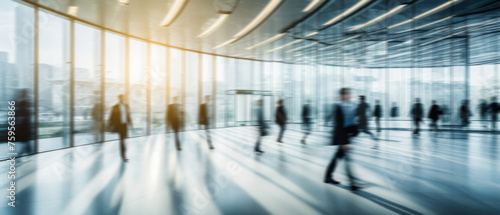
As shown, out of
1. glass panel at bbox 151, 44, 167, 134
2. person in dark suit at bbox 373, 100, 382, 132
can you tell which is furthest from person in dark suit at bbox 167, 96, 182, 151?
person in dark suit at bbox 373, 100, 382, 132

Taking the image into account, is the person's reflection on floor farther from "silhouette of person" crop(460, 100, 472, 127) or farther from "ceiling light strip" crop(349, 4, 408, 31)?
"silhouette of person" crop(460, 100, 472, 127)

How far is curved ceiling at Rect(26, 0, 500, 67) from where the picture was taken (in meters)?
Result: 7.78

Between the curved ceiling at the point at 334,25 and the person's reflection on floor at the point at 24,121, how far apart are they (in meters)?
2.84

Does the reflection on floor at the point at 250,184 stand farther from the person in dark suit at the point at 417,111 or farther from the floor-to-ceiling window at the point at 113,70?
the person in dark suit at the point at 417,111

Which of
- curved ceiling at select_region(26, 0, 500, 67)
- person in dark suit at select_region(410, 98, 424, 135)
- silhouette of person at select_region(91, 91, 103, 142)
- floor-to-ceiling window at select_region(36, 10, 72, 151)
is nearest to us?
floor-to-ceiling window at select_region(36, 10, 72, 151)

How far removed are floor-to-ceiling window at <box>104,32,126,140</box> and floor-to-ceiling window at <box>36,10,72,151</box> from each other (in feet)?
5.10

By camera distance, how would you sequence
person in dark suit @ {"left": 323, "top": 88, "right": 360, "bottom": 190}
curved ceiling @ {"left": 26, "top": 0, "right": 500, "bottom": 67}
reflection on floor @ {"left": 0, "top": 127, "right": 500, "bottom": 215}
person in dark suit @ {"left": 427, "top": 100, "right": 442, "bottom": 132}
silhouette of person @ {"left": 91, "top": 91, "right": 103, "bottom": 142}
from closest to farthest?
reflection on floor @ {"left": 0, "top": 127, "right": 500, "bottom": 215} → person in dark suit @ {"left": 323, "top": 88, "right": 360, "bottom": 190} → curved ceiling @ {"left": 26, "top": 0, "right": 500, "bottom": 67} → silhouette of person @ {"left": 91, "top": 91, "right": 103, "bottom": 142} → person in dark suit @ {"left": 427, "top": 100, "right": 442, "bottom": 132}

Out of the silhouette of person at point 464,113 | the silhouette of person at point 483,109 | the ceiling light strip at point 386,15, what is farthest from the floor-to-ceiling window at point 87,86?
the silhouette of person at point 483,109

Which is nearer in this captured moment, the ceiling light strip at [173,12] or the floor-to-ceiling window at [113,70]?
the ceiling light strip at [173,12]

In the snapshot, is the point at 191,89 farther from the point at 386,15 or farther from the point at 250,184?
the point at 250,184

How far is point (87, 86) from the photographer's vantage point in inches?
348

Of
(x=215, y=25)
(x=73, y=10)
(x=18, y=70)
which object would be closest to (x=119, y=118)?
(x=18, y=70)

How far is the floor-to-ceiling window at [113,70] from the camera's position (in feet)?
31.5

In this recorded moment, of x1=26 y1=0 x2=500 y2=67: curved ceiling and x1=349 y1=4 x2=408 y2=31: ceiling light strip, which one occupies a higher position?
x1=349 y1=4 x2=408 y2=31: ceiling light strip
